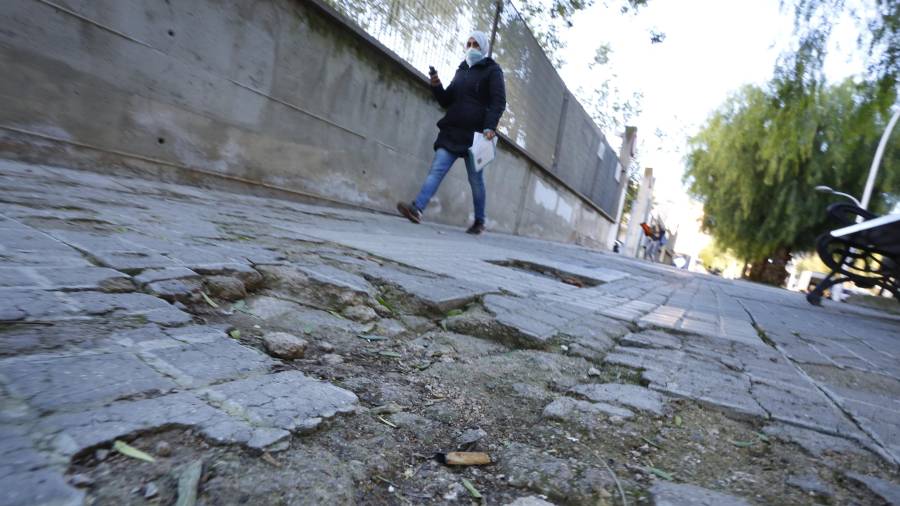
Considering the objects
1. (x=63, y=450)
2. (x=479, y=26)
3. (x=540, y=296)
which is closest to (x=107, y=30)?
(x=540, y=296)

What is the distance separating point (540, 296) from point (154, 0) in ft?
11.0

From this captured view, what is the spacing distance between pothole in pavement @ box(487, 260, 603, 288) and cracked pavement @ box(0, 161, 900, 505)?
54.2 inches

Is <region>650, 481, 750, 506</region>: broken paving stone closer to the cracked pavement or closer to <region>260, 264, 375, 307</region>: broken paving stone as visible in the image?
the cracked pavement

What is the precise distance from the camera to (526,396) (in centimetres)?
142

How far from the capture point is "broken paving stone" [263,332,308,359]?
1.33m

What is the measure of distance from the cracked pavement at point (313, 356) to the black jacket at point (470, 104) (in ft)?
9.38

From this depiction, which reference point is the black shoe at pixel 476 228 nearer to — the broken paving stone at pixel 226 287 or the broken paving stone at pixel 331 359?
the broken paving stone at pixel 226 287

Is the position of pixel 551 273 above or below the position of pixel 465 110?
below

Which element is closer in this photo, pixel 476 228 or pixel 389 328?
pixel 389 328

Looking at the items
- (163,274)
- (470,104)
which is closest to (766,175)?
(470,104)

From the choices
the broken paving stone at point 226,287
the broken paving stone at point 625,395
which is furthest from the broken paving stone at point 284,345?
the broken paving stone at point 625,395

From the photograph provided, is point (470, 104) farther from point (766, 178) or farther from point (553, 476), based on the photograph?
point (766, 178)

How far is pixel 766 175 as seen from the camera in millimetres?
17078

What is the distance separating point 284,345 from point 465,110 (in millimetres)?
4691
